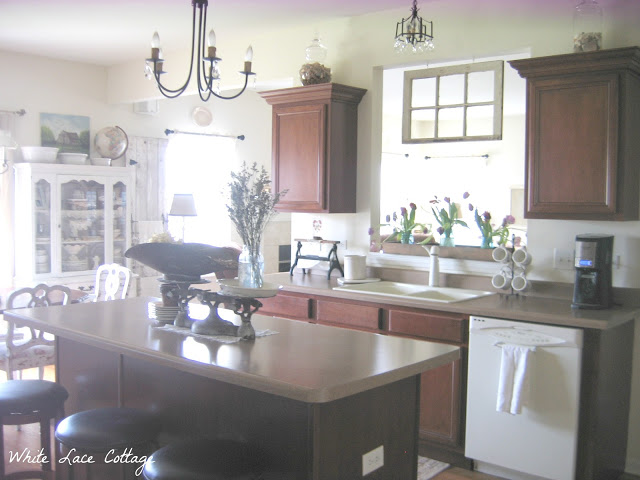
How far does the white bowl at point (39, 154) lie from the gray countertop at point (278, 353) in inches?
127

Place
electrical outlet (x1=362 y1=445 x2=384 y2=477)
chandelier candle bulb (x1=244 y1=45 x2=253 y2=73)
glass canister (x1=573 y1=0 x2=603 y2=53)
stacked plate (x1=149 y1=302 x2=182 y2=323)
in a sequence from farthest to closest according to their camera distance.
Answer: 1. glass canister (x1=573 y1=0 x2=603 y2=53)
2. chandelier candle bulb (x1=244 y1=45 x2=253 y2=73)
3. stacked plate (x1=149 y1=302 x2=182 y2=323)
4. electrical outlet (x1=362 y1=445 x2=384 y2=477)

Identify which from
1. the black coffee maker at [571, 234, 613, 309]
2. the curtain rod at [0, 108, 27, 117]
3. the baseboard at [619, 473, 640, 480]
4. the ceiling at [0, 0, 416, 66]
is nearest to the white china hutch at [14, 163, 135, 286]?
the curtain rod at [0, 108, 27, 117]

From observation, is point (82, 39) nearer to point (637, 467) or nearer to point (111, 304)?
point (111, 304)

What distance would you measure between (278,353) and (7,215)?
451cm

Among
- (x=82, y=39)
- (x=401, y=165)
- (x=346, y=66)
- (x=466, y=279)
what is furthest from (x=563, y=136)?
(x=401, y=165)

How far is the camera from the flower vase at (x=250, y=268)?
2305 mm

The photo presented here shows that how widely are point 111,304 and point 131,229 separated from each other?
3612 mm

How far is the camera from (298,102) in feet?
14.2

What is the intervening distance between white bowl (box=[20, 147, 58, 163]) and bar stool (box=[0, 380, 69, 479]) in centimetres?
351

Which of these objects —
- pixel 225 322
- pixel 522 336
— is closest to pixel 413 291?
pixel 522 336

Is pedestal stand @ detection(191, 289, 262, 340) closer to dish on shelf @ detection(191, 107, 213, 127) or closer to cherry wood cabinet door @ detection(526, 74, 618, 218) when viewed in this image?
cherry wood cabinet door @ detection(526, 74, 618, 218)

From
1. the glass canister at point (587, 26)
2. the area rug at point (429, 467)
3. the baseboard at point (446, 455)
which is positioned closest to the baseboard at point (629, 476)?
the baseboard at point (446, 455)

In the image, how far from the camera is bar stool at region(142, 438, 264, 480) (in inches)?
70.8

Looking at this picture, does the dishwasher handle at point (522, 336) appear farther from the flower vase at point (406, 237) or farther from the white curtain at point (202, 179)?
the white curtain at point (202, 179)
